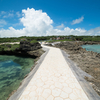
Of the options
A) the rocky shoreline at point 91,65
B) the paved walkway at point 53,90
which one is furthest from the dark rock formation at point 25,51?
the paved walkway at point 53,90

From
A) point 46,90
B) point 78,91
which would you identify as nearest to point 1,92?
point 46,90

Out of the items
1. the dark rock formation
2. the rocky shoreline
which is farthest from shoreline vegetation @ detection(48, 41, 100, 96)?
the dark rock formation

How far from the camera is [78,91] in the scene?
335 cm

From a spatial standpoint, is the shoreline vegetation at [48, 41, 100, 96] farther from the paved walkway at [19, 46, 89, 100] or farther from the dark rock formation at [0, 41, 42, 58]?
the dark rock formation at [0, 41, 42, 58]

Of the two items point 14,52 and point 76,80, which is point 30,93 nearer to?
point 76,80

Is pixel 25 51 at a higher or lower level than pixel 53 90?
lower

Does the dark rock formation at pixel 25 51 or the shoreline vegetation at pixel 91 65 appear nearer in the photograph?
the shoreline vegetation at pixel 91 65

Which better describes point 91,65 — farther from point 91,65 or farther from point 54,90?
point 54,90

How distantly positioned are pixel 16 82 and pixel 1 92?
56.8 inches

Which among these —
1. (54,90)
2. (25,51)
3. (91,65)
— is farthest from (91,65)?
(25,51)

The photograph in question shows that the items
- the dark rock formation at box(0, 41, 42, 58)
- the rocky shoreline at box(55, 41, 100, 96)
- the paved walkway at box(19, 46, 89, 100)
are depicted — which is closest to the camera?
the paved walkway at box(19, 46, 89, 100)

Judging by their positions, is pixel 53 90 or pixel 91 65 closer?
pixel 53 90

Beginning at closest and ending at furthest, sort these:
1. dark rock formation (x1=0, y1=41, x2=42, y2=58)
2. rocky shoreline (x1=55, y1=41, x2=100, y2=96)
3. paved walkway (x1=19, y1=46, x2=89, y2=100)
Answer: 1. paved walkway (x1=19, y1=46, x2=89, y2=100)
2. rocky shoreline (x1=55, y1=41, x2=100, y2=96)
3. dark rock formation (x1=0, y1=41, x2=42, y2=58)

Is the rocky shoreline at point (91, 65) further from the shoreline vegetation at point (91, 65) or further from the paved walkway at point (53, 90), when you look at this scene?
the paved walkway at point (53, 90)
